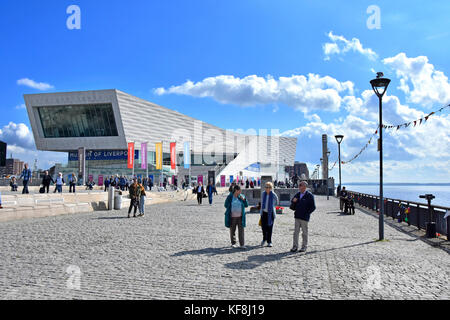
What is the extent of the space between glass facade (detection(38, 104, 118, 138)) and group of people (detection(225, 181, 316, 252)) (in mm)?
63431

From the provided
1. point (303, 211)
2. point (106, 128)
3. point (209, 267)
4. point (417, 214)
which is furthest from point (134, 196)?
point (106, 128)

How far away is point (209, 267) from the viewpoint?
276 inches

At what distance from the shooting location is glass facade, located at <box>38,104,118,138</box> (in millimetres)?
69500

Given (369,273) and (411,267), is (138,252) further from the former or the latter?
(411,267)

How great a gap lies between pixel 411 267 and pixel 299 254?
2.24 metres

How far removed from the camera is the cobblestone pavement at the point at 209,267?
17.7 ft

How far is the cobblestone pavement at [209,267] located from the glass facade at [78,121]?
6067 centimetres

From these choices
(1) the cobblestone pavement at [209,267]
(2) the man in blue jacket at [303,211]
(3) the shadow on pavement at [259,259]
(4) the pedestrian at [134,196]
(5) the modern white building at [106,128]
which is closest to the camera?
(1) the cobblestone pavement at [209,267]

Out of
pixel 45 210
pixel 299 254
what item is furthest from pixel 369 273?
pixel 45 210

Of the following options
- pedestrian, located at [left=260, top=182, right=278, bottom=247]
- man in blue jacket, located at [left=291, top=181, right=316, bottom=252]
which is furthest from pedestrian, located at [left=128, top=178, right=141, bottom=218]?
man in blue jacket, located at [left=291, top=181, right=316, bottom=252]

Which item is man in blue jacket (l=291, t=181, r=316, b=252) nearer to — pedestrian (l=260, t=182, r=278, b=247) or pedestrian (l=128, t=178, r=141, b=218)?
pedestrian (l=260, t=182, r=278, b=247)

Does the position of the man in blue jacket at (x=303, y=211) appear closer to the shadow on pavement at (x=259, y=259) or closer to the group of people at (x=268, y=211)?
the group of people at (x=268, y=211)

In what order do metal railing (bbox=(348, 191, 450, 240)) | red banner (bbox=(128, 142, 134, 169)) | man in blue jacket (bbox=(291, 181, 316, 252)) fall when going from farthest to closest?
red banner (bbox=(128, 142, 134, 169))
metal railing (bbox=(348, 191, 450, 240))
man in blue jacket (bbox=(291, 181, 316, 252))

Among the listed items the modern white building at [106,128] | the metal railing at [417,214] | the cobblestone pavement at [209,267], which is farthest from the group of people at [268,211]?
the modern white building at [106,128]
